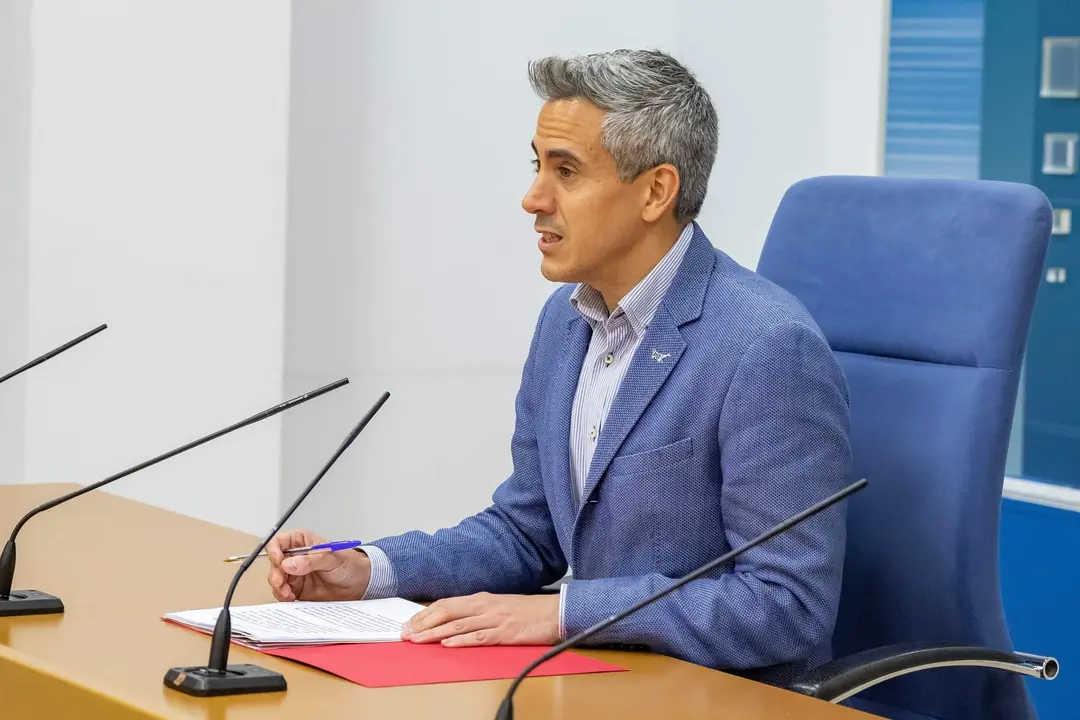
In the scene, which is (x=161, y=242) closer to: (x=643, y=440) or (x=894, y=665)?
(x=643, y=440)

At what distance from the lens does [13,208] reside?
326 cm

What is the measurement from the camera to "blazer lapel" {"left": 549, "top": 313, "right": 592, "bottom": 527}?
1849 mm

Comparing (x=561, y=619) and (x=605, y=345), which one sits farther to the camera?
(x=605, y=345)

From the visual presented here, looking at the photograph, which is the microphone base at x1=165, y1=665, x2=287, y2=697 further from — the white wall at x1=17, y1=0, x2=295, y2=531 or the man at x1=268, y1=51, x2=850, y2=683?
the white wall at x1=17, y1=0, x2=295, y2=531

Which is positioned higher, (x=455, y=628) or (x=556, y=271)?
(x=556, y=271)

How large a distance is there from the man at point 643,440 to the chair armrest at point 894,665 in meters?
0.05

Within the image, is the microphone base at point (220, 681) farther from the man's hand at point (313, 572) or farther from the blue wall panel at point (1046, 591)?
the blue wall panel at point (1046, 591)

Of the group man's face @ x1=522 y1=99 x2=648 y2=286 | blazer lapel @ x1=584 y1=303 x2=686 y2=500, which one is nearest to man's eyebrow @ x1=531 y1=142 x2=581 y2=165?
man's face @ x1=522 y1=99 x2=648 y2=286

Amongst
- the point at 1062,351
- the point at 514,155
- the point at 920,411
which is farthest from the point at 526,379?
the point at 514,155

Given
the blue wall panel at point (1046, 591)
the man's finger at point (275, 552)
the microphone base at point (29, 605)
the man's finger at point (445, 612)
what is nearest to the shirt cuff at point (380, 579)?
the man's finger at point (275, 552)

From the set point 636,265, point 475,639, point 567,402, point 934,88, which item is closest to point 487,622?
point 475,639

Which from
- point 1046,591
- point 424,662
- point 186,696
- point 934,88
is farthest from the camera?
point 934,88

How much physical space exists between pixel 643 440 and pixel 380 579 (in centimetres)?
35

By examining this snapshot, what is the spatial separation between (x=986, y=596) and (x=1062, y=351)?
175cm
